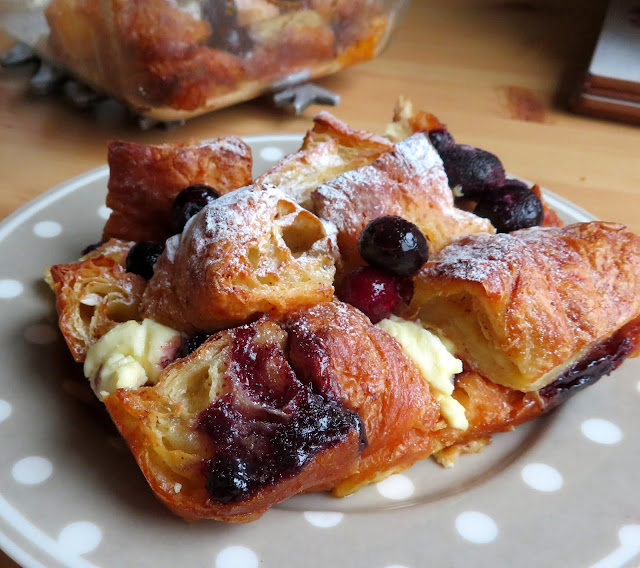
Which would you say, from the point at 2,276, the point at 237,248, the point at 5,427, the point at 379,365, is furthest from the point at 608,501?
the point at 2,276

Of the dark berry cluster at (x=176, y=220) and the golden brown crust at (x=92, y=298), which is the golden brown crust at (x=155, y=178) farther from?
the golden brown crust at (x=92, y=298)

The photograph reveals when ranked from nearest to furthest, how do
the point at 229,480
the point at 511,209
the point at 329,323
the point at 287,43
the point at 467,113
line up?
the point at 229,480 → the point at 329,323 → the point at 511,209 → the point at 287,43 → the point at 467,113

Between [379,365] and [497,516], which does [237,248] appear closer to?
[379,365]

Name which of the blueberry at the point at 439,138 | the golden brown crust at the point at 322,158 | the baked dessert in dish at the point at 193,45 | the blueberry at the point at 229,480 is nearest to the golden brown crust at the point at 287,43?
the baked dessert in dish at the point at 193,45

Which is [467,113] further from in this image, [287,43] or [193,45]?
[193,45]

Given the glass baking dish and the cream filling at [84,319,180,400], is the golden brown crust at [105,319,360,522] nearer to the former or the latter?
the cream filling at [84,319,180,400]

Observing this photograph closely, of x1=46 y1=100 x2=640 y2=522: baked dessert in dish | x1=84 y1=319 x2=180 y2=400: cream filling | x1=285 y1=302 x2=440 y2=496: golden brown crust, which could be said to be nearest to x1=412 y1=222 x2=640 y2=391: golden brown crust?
x1=46 y1=100 x2=640 y2=522: baked dessert in dish

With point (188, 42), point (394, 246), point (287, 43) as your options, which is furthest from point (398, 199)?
point (287, 43)
